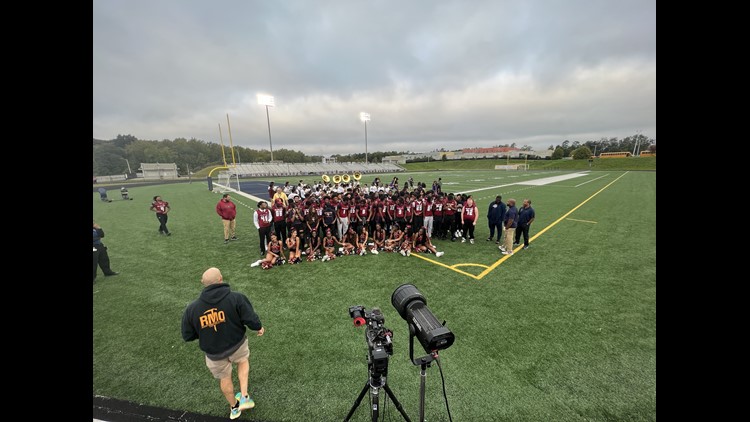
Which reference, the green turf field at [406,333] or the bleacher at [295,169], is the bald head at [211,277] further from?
the bleacher at [295,169]

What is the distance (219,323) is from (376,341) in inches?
71.4

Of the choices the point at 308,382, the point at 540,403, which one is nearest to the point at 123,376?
the point at 308,382

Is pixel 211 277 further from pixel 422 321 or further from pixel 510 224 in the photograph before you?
pixel 510 224

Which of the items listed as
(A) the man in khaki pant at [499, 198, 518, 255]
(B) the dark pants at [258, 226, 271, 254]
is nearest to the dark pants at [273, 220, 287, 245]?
(B) the dark pants at [258, 226, 271, 254]

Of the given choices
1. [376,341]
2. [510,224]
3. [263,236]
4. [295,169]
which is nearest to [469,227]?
[510,224]

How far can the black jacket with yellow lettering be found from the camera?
2789 mm

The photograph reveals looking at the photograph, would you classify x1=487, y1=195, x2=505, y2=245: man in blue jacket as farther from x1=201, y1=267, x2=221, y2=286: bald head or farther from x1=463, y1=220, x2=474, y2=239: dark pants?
x1=201, y1=267, x2=221, y2=286: bald head

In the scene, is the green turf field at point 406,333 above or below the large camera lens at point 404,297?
below

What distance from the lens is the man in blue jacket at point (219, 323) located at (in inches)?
110

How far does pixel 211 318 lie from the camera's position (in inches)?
110

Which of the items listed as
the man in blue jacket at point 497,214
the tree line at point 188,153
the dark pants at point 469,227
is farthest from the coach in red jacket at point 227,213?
the tree line at point 188,153

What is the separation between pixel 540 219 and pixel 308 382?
1479 cm

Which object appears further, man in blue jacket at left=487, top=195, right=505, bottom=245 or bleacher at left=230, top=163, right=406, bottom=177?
bleacher at left=230, top=163, right=406, bottom=177
